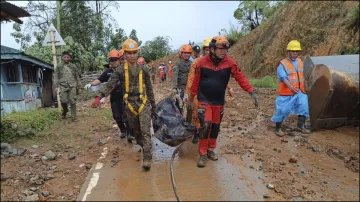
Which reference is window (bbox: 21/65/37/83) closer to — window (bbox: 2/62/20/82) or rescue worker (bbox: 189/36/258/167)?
window (bbox: 2/62/20/82)

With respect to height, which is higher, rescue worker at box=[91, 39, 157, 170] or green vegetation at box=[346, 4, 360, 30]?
green vegetation at box=[346, 4, 360, 30]

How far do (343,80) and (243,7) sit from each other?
26623mm

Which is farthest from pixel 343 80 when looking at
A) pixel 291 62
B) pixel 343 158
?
pixel 343 158

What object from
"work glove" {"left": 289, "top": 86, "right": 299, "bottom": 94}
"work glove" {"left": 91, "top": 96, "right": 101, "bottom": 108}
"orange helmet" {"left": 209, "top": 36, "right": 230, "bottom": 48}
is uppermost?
"orange helmet" {"left": 209, "top": 36, "right": 230, "bottom": 48}

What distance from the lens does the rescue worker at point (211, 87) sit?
197 inches

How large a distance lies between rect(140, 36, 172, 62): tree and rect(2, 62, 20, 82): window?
29.3 meters

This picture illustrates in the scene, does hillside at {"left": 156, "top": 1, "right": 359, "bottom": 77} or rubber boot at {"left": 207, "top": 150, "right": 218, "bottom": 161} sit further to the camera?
hillside at {"left": 156, "top": 1, "right": 359, "bottom": 77}

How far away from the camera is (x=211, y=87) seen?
5027 mm

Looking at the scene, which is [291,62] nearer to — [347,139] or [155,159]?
[347,139]

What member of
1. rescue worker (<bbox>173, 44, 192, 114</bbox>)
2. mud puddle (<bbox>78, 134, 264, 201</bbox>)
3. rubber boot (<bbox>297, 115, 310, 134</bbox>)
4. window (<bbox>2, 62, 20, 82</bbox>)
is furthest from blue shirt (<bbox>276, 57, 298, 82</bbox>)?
window (<bbox>2, 62, 20, 82</bbox>)

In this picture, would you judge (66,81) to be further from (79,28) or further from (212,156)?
(79,28)

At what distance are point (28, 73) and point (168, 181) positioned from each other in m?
10.4

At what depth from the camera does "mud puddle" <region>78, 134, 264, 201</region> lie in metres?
4.04

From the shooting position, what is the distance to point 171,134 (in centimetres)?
544
